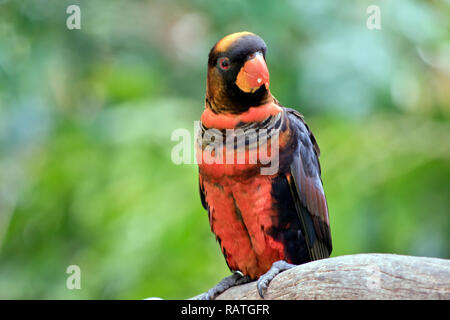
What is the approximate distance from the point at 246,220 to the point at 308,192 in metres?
0.25

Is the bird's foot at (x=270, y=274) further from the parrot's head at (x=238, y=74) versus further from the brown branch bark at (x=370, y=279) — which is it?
the parrot's head at (x=238, y=74)

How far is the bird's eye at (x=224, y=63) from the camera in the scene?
5.24ft

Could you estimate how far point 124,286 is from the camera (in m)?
2.35

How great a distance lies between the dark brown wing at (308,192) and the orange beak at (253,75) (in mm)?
237

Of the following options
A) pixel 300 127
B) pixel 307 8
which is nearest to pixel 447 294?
pixel 300 127

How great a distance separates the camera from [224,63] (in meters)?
1.61

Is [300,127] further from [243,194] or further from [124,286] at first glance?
[124,286]

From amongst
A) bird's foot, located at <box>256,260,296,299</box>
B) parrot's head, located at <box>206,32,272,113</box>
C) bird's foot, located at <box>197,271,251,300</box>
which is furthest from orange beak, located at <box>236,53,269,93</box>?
bird's foot, located at <box>197,271,251,300</box>

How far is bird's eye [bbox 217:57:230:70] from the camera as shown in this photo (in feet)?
5.24

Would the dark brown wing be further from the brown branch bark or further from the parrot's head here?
the brown branch bark

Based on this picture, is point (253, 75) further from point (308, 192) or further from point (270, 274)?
point (270, 274)

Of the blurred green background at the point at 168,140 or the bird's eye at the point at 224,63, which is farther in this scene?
the blurred green background at the point at 168,140

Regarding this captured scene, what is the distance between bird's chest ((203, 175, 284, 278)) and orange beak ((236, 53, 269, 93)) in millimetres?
289

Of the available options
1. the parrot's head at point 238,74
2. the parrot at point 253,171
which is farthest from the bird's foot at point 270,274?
the parrot's head at point 238,74
